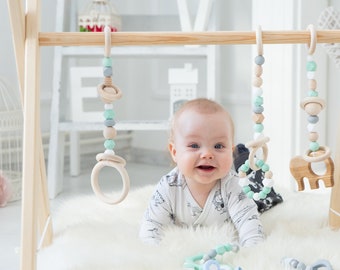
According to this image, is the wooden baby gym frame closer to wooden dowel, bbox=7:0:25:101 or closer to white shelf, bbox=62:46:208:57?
wooden dowel, bbox=7:0:25:101

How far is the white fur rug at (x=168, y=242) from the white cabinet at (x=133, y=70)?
0.63 metres

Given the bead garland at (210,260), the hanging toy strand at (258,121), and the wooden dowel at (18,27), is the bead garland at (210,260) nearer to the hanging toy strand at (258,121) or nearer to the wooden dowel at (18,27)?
the hanging toy strand at (258,121)

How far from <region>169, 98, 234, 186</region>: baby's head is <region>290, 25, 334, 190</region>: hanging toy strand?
A: 0.49 feet

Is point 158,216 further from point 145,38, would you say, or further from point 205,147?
point 145,38

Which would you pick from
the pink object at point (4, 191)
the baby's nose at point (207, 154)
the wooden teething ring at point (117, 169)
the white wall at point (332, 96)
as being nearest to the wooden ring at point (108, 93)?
the wooden teething ring at point (117, 169)

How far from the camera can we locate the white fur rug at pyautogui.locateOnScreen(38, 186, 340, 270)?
3.44 feet

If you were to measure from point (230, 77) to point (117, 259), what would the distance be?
1566mm

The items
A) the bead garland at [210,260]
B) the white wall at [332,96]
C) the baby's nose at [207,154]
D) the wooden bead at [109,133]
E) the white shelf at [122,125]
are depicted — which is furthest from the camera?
the white wall at [332,96]

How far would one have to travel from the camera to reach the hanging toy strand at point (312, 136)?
1.14m

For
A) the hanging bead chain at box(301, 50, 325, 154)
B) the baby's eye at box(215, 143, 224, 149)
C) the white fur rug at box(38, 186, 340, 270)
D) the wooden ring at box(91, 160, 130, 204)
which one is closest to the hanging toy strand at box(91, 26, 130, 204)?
the wooden ring at box(91, 160, 130, 204)

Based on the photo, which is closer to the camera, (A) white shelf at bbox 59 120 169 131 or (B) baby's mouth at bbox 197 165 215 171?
(B) baby's mouth at bbox 197 165 215 171

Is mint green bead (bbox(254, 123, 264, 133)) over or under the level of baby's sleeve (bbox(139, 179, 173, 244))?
over

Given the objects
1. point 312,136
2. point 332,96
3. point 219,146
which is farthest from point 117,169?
point 332,96

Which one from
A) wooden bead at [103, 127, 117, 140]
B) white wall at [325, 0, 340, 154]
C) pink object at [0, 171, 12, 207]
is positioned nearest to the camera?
wooden bead at [103, 127, 117, 140]
